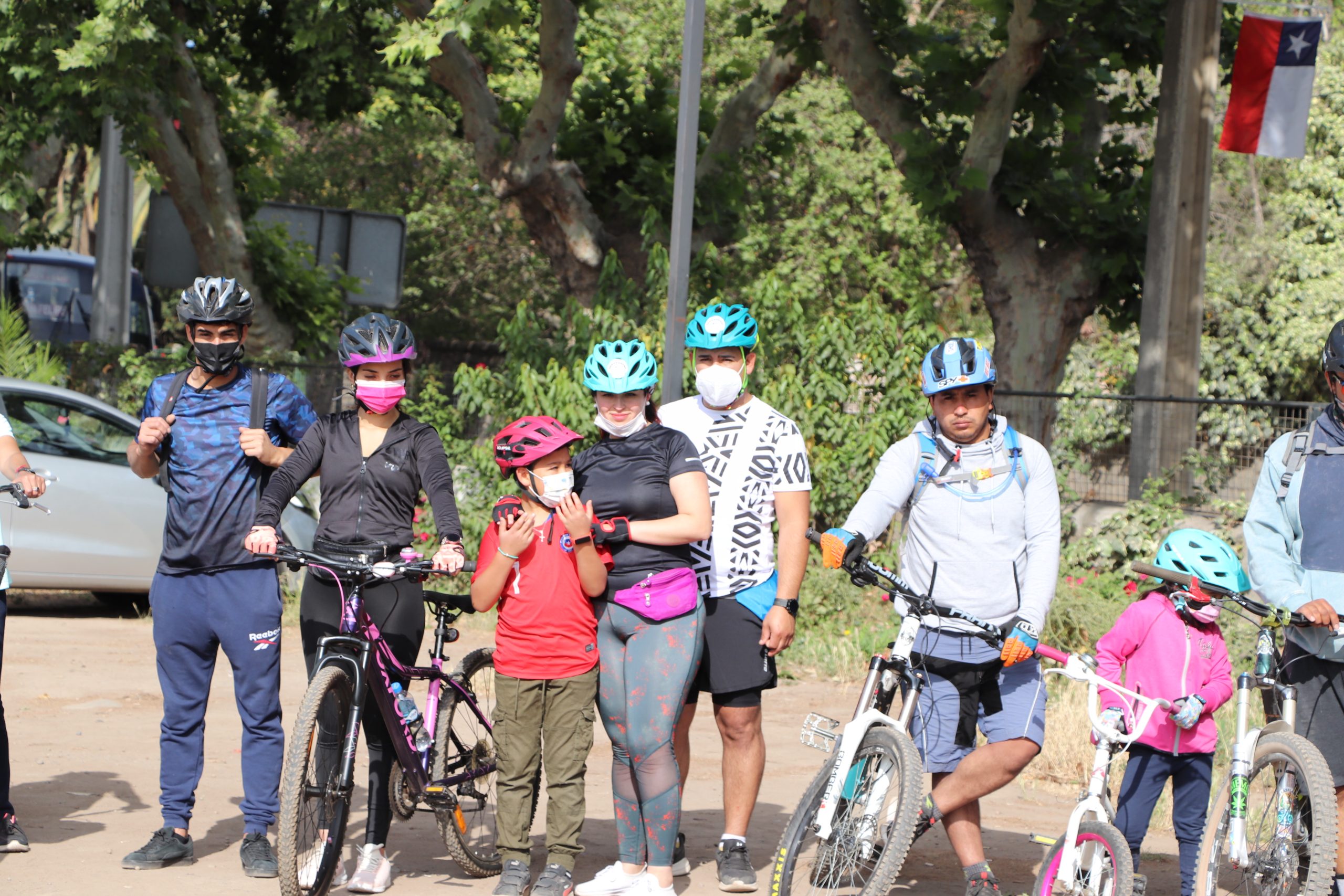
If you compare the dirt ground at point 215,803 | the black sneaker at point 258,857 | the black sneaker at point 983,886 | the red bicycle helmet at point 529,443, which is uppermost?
the red bicycle helmet at point 529,443

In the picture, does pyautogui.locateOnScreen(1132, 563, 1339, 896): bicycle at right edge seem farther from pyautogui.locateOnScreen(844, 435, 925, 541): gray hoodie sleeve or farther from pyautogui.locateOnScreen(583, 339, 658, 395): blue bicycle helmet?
pyautogui.locateOnScreen(583, 339, 658, 395): blue bicycle helmet

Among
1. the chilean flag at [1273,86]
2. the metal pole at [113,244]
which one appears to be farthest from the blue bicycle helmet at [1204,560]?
the metal pole at [113,244]

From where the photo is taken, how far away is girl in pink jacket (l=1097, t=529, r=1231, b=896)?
16.5ft

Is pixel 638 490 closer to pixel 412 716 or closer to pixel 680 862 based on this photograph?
pixel 412 716

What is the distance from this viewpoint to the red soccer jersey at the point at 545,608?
5.05m

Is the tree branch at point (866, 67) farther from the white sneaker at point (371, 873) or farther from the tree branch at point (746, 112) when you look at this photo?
the white sneaker at point (371, 873)

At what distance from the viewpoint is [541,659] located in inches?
199

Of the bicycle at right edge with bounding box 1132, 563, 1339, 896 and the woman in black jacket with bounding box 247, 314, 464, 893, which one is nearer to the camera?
Result: the bicycle at right edge with bounding box 1132, 563, 1339, 896

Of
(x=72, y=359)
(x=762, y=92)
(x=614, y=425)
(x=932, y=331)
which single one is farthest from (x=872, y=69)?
(x=614, y=425)

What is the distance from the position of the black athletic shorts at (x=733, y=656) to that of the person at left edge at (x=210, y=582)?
1541 mm

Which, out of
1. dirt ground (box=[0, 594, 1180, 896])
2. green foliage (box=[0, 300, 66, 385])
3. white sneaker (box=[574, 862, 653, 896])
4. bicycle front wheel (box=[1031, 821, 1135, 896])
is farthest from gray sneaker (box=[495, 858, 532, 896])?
green foliage (box=[0, 300, 66, 385])

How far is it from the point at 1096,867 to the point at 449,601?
7.65 feet

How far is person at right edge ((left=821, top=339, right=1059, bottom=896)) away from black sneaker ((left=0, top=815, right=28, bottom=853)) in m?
3.17

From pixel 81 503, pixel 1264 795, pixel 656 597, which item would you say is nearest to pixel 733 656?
pixel 656 597
